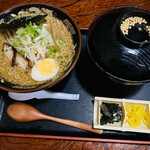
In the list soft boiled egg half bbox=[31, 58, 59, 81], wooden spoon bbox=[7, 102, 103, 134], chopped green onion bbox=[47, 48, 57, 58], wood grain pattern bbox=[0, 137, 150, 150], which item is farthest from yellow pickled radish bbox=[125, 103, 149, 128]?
chopped green onion bbox=[47, 48, 57, 58]

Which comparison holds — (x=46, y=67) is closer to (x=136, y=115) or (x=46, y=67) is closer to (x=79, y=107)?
(x=79, y=107)

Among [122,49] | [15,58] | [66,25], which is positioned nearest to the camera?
[122,49]

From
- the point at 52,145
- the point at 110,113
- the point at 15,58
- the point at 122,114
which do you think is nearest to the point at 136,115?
the point at 122,114

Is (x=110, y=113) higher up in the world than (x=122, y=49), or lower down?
lower down

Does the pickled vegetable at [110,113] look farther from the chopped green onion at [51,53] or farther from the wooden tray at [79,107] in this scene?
the chopped green onion at [51,53]

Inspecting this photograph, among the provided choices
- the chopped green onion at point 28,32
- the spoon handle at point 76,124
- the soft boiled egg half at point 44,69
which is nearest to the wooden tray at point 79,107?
the spoon handle at point 76,124

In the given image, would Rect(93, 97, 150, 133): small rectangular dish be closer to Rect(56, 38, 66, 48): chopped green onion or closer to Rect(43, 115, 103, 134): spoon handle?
Rect(43, 115, 103, 134): spoon handle

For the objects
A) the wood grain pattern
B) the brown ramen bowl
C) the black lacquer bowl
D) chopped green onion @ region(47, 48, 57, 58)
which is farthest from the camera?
chopped green onion @ region(47, 48, 57, 58)
